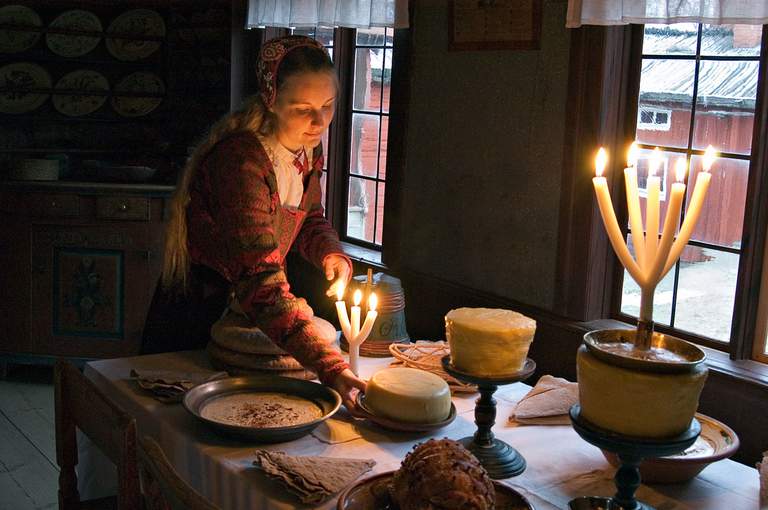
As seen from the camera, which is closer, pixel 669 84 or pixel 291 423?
pixel 291 423

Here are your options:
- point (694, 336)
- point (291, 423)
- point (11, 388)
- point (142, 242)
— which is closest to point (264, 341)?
point (291, 423)

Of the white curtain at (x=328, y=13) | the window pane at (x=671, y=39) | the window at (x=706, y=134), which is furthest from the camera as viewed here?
the white curtain at (x=328, y=13)

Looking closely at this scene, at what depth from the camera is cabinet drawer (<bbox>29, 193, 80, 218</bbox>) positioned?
175 inches

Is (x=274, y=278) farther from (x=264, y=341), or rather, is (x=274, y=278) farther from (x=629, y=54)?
(x=629, y=54)

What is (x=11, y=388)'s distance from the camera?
4.50 metres

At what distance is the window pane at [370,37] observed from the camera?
3.81 meters

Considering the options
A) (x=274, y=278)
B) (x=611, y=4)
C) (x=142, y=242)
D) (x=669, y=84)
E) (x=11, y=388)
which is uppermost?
(x=611, y=4)

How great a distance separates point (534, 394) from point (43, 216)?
3.20 metres

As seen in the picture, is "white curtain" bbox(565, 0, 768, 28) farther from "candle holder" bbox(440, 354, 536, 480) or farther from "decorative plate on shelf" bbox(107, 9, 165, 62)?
"decorative plate on shelf" bbox(107, 9, 165, 62)

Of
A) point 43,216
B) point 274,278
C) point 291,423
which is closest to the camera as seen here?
point 291,423

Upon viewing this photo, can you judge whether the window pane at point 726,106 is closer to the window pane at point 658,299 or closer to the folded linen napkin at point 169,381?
the window pane at point 658,299

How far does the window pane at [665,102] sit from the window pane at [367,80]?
1.53 m

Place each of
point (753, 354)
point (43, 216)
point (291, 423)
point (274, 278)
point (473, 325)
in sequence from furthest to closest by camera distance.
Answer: point (43, 216) → point (753, 354) → point (274, 278) → point (291, 423) → point (473, 325)

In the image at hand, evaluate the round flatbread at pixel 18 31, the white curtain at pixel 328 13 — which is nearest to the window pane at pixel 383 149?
the white curtain at pixel 328 13
